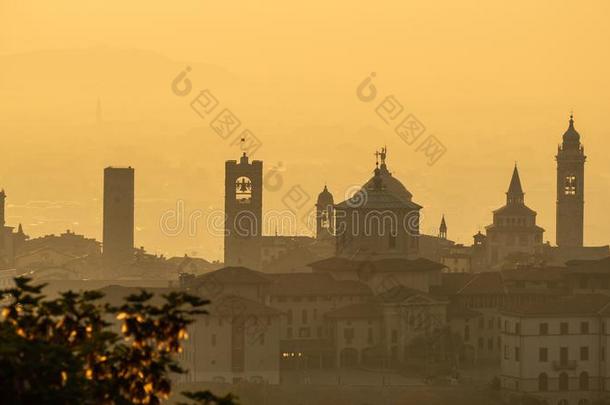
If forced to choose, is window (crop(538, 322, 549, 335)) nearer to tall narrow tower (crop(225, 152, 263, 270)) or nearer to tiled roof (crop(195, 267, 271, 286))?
tiled roof (crop(195, 267, 271, 286))

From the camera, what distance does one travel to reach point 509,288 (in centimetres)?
10338

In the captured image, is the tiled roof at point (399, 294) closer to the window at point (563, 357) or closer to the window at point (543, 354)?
the window at point (543, 354)

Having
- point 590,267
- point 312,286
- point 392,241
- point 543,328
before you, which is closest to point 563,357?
point 543,328

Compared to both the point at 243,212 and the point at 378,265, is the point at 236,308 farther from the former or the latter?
the point at 243,212

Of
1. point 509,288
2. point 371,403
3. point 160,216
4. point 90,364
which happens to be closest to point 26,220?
point 160,216

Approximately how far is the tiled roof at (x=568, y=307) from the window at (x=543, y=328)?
0.37 m

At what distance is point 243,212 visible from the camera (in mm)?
132500

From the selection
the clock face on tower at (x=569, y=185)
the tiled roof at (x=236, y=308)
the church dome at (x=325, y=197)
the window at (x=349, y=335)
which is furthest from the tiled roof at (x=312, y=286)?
the clock face on tower at (x=569, y=185)

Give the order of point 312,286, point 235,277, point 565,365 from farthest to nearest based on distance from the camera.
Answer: point 312,286, point 235,277, point 565,365

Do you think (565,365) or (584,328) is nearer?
(565,365)

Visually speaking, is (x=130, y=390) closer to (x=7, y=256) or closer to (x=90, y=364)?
(x=90, y=364)

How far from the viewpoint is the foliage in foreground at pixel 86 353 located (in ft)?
131

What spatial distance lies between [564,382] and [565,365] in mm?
745

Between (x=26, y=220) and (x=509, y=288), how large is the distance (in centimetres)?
9067
